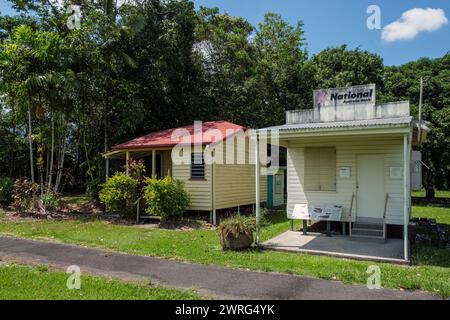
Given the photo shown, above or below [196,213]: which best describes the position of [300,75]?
above

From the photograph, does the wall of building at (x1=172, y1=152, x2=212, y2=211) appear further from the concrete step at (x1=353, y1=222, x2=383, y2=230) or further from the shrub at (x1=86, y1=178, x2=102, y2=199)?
the shrub at (x1=86, y1=178, x2=102, y2=199)

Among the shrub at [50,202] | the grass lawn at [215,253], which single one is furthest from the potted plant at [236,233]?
the shrub at [50,202]

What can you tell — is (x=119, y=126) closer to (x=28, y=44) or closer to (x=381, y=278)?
(x=28, y=44)

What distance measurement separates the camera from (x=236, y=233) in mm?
9055

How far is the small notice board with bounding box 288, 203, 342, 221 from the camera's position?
11.3 metres

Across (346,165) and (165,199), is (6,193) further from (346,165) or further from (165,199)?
(346,165)

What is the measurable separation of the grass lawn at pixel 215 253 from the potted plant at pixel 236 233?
0.26 m

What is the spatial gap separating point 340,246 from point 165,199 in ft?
20.4

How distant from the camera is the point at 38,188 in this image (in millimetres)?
16297

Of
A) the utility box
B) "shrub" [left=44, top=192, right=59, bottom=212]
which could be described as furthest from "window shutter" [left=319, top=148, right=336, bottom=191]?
"shrub" [left=44, top=192, right=59, bottom=212]

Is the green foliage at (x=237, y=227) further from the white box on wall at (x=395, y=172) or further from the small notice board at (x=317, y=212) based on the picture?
the white box on wall at (x=395, y=172)

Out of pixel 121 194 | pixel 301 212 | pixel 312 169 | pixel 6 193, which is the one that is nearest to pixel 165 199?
pixel 121 194
